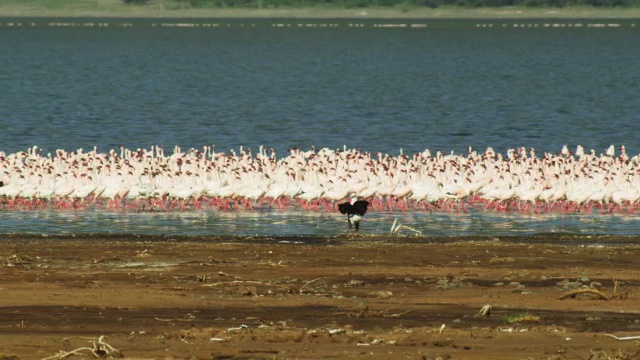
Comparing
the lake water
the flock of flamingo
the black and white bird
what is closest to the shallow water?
the lake water

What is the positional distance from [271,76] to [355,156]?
76.4 metres

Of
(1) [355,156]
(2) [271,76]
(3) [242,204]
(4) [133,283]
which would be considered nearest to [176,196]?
(3) [242,204]

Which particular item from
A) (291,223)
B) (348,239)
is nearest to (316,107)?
(291,223)

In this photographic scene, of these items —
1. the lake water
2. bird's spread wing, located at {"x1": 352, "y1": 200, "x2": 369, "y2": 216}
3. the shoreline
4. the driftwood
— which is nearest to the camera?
the driftwood

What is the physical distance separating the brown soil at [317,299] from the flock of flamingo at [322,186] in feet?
21.4

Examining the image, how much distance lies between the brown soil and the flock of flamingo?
6516 mm

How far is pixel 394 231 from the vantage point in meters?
26.9

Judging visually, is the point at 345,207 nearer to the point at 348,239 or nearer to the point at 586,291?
the point at 348,239

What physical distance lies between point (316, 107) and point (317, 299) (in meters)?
56.8

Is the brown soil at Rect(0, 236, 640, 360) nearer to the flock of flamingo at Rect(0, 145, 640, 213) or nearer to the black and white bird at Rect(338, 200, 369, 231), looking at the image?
the black and white bird at Rect(338, 200, 369, 231)

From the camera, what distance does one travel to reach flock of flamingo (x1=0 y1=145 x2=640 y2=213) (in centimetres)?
3083

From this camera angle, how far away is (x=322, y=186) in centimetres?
3102

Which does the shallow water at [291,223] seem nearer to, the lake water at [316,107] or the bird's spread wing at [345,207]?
the lake water at [316,107]

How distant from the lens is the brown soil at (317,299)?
14.2 meters
